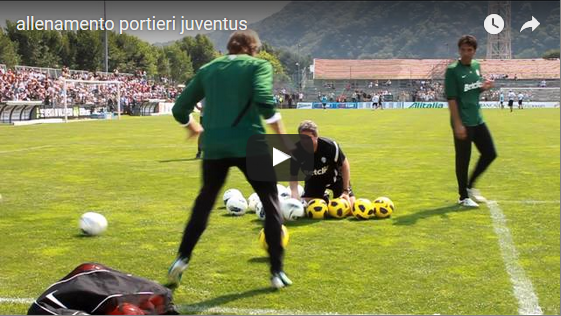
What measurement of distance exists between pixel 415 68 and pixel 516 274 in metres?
101

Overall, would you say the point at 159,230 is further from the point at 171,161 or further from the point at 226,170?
the point at 171,161

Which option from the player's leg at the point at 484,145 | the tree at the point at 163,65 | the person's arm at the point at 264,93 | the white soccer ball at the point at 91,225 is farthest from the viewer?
the tree at the point at 163,65

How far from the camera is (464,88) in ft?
28.6

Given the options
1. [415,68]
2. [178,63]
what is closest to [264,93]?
[415,68]

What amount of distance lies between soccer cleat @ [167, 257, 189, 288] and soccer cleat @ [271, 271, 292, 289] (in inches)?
29.3

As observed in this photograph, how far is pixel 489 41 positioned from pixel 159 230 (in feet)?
505

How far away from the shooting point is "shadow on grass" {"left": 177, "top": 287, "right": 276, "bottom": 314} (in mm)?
4609

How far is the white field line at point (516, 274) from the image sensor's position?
14.8 ft

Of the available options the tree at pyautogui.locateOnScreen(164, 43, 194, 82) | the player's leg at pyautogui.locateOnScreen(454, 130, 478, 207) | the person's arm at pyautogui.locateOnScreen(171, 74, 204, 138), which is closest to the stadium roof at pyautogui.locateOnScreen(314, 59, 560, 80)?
the tree at pyautogui.locateOnScreen(164, 43, 194, 82)

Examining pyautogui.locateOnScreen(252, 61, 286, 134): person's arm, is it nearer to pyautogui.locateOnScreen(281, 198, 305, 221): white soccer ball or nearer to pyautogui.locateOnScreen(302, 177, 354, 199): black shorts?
pyautogui.locateOnScreen(281, 198, 305, 221): white soccer ball

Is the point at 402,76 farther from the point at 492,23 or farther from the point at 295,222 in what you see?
the point at 295,222

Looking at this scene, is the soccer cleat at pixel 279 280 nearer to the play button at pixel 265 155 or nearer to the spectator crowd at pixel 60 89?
the play button at pixel 265 155

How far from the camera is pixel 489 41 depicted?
492ft

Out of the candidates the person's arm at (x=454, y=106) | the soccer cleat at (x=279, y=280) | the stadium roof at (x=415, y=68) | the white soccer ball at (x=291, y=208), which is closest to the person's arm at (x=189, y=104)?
the soccer cleat at (x=279, y=280)
